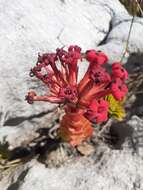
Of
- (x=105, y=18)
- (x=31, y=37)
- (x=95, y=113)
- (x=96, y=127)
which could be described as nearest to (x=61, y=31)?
(x=31, y=37)

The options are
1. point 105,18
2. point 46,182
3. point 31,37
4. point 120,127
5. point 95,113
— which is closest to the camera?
point 95,113

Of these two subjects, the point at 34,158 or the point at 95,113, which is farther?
the point at 34,158

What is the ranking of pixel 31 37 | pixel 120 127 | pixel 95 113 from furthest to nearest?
pixel 31 37
pixel 120 127
pixel 95 113

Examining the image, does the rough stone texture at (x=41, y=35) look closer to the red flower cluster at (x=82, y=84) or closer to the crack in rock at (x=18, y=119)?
the crack in rock at (x=18, y=119)

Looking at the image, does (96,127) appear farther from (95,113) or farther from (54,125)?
(95,113)

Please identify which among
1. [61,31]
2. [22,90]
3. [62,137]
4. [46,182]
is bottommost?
[46,182]

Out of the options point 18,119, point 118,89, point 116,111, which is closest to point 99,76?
point 118,89

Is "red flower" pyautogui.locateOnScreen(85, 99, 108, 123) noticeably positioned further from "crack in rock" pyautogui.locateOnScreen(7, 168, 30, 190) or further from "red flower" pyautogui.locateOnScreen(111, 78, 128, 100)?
"crack in rock" pyautogui.locateOnScreen(7, 168, 30, 190)
